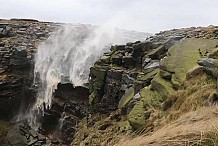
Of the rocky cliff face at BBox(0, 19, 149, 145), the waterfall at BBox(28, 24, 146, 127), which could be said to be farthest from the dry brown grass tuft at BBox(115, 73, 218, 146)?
the waterfall at BBox(28, 24, 146, 127)

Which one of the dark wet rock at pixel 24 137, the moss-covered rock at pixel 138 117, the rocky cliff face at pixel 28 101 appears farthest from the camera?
the rocky cliff face at pixel 28 101

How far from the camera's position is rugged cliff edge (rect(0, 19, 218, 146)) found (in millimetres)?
7371

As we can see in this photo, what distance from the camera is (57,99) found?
30141 mm

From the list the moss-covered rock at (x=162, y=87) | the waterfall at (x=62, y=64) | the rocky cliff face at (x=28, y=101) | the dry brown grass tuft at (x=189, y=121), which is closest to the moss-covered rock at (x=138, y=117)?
the moss-covered rock at (x=162, y=87)

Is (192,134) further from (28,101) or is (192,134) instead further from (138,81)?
(28,101)

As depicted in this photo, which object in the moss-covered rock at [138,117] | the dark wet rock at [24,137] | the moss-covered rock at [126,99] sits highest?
the moss-covered rock at [138,117]

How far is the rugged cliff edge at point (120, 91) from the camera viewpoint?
7.37 m

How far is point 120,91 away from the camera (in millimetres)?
19438

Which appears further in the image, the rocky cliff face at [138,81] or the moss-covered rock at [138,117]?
the rocky cliff face at [138,81]

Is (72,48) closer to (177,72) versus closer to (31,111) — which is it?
(31,111)

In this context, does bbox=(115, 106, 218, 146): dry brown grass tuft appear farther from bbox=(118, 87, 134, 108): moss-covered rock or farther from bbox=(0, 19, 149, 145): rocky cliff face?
bbox=(0, 19, 149, 145): rocky cliff face

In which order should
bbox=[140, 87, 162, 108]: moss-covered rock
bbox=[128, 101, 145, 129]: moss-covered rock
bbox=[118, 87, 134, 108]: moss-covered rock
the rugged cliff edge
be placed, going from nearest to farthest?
1. the rugged cliff edge
2. bbox=[128, 101, 145, 129]: moss-covered rock
3. bbox=[140, 87, 162, 108]: moss-covered rock
4. bbox=[118, 87, 134, 108]: moss-covered rock

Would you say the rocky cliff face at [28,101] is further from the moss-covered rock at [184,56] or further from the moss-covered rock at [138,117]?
the moss-covered rock at [138,117]

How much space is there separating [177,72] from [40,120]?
2320 centimetres
